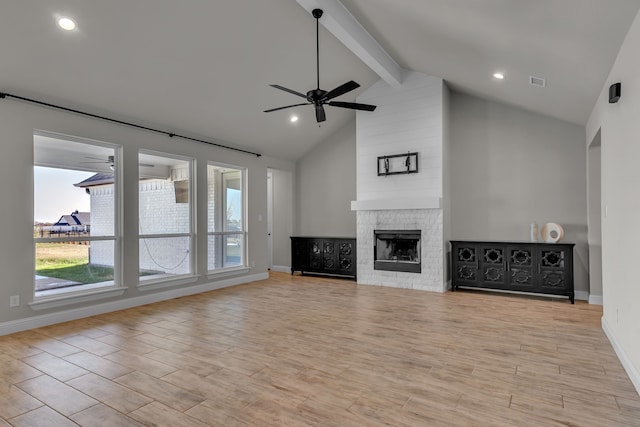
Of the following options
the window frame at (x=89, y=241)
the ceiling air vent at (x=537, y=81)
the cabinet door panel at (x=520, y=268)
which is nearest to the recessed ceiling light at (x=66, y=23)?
the window frame at (x=89, y=241)

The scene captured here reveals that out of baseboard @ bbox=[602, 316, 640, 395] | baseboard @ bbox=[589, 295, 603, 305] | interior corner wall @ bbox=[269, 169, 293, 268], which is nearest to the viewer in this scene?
baseboard @ bbox=[602, 316, 640, 395]

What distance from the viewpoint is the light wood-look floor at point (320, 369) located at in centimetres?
224

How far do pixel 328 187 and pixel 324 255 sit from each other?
1520 mm

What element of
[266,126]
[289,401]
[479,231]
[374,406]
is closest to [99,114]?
[266,126]

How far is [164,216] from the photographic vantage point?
5.72 metres

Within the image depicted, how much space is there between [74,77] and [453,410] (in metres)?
4.85

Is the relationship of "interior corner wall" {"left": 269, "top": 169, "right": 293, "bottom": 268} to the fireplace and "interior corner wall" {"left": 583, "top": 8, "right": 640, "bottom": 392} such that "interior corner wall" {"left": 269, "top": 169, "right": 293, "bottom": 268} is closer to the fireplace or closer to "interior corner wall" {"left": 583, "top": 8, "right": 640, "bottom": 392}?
the fireplace

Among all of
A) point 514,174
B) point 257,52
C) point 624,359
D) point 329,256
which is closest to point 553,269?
point 514,174

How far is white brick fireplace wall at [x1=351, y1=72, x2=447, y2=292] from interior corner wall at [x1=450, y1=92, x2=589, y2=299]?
567 millimetres

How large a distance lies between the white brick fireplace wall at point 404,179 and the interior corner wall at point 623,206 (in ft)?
8.39

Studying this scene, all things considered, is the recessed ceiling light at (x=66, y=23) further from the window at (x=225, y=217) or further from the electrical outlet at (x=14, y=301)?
the window at (x=225, y=217)

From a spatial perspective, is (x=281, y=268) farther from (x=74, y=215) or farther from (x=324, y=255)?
(x=74, y=215)

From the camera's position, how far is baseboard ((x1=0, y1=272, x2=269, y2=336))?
3.98 meters

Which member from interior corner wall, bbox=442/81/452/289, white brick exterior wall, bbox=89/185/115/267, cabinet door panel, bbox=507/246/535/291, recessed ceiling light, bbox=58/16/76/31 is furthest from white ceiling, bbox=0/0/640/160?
cabinet door panel, bbox=507/246/535/291
